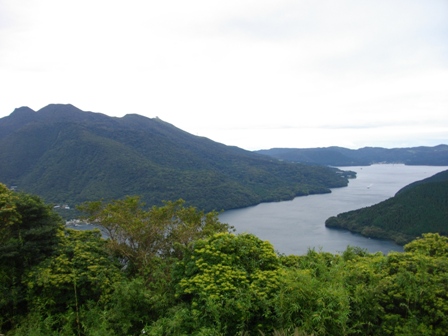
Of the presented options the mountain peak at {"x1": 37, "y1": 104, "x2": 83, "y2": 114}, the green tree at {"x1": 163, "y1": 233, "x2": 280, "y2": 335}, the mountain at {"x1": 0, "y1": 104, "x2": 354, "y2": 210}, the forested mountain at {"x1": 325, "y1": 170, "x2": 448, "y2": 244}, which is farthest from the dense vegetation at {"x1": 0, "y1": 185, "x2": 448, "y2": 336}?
the mountain peak at {"x1": 37, "y1": 104, "x2": 83, "y2": 114}

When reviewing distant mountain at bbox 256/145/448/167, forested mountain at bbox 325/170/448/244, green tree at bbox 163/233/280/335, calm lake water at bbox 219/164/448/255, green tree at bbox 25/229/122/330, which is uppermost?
distant mountain at bbox 256/145/448/167

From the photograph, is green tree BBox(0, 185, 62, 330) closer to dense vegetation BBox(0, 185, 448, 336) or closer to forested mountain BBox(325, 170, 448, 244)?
dense vegetation BBox(0, 185, 448, 336)

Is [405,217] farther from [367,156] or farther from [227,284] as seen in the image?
[367,156]

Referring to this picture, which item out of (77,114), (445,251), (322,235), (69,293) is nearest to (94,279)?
(69,293)

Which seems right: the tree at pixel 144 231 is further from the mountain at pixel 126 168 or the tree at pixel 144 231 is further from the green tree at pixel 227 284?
the mountain at pixel 126 168

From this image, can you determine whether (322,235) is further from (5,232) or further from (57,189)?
(57,189)

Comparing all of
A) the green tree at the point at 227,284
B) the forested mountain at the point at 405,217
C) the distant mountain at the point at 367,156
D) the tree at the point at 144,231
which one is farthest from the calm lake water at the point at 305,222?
the distant mountain at the point at 367,156

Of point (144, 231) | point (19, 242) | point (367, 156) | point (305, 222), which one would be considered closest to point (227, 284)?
point (144, 231)
